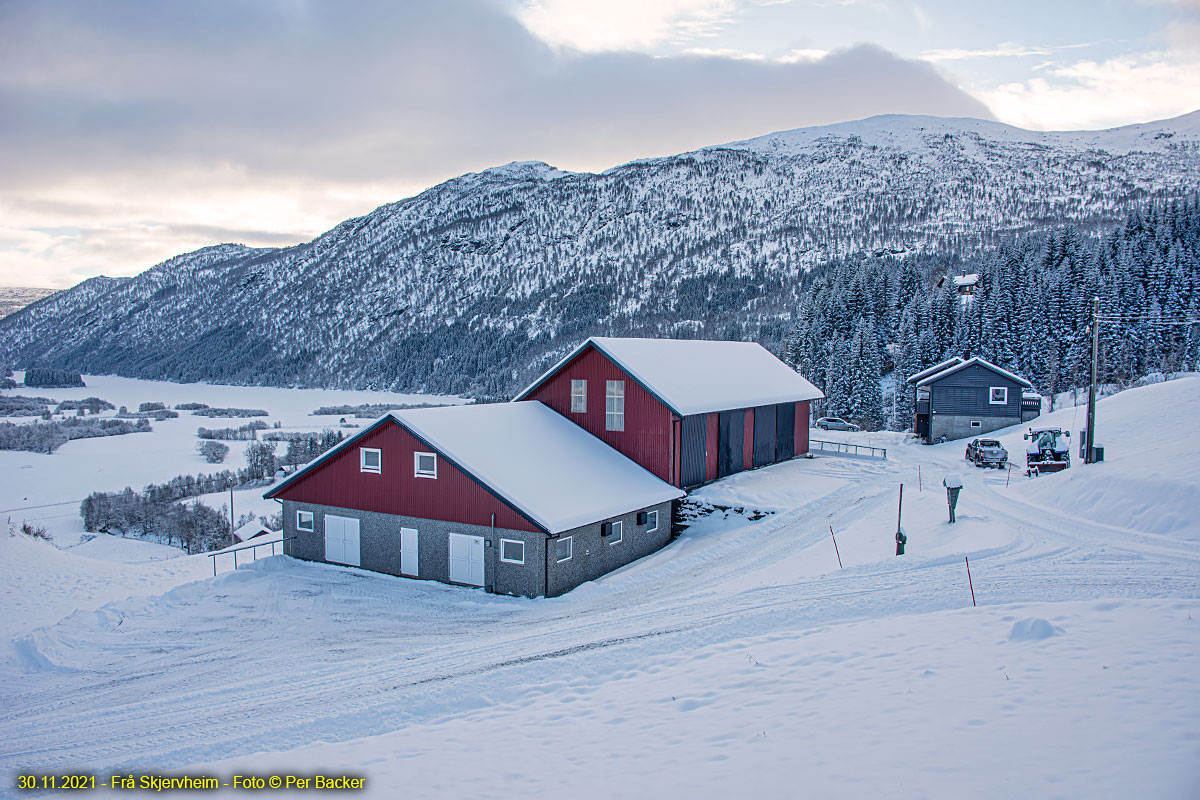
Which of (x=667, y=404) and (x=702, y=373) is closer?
(x=667, y=404)

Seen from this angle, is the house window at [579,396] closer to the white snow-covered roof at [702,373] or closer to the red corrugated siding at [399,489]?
the white snow-covered roof at [702,373]

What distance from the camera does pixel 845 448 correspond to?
44906 millimetres

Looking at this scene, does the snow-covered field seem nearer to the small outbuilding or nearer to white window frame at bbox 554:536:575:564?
the small outbuilding

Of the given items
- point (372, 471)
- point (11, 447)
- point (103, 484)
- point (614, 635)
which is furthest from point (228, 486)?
point (614, 635)

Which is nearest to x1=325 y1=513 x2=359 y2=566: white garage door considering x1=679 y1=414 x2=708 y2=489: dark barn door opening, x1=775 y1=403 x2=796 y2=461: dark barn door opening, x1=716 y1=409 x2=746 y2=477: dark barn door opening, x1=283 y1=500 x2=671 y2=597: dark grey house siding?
x1=283 y1=500 x2=671 y2=597: dark grey house siding

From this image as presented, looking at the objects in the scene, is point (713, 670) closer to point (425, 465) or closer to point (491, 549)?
point (491, 549)

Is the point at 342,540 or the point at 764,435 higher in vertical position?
the point at 764,435

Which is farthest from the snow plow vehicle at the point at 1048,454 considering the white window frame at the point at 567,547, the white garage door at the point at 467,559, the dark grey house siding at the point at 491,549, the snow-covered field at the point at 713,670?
the white garage door at the point at 467,559

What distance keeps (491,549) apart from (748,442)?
16.9m

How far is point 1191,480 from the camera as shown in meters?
18.3

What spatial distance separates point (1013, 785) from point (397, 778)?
263 inches

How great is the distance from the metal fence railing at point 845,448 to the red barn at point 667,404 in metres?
9.09

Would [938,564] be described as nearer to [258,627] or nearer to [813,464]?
[258,627]

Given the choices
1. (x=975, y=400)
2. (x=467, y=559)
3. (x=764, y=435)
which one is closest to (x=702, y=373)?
(x=764, y=435)
